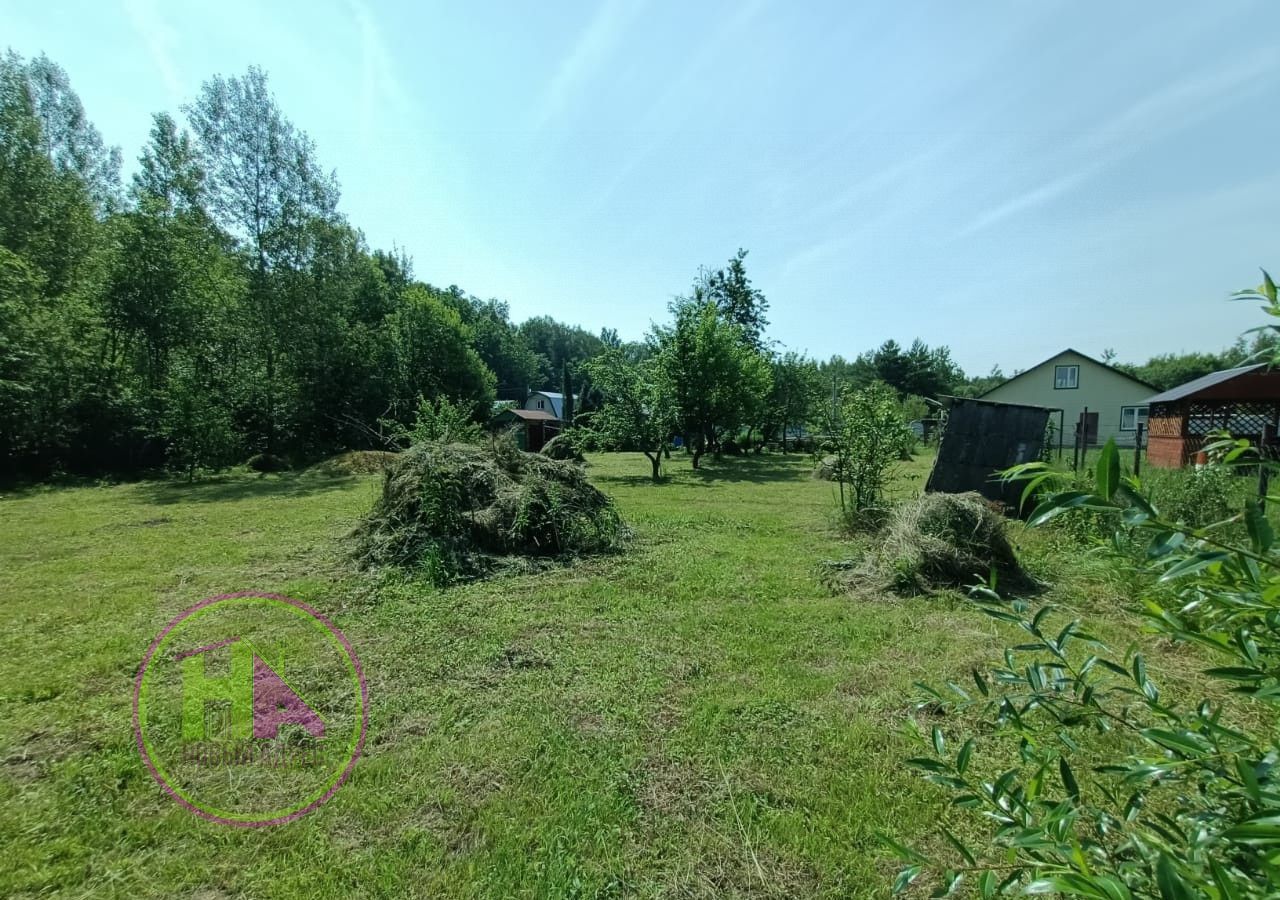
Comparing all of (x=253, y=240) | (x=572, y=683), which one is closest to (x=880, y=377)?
(x=253, y=240)

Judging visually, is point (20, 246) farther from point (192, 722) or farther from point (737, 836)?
point (737, 836)

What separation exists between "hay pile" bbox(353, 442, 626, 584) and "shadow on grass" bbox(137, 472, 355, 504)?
21.4 feet

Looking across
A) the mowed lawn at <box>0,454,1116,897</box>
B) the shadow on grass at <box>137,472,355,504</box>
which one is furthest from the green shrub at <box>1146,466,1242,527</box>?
the shadow on grass at <box>137,472,355,504</box>

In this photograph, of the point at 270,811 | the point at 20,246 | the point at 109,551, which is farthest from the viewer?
the point at 20,246

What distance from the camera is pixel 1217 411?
14984mm

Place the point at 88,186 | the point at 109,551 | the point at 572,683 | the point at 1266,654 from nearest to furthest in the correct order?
1. the point at 1266,654
2. the point at 572,683
3. the point at 109,551
4. the point at 88,186

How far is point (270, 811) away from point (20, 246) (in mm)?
20770

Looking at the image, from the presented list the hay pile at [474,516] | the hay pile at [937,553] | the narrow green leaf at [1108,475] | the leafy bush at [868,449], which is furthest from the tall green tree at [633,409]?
the narrow green leaf at [1108,475]

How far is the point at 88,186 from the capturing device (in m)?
18.1

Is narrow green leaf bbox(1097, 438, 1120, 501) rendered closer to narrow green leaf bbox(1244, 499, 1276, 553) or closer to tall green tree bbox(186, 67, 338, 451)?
narrow green leaf bbox(1244, 499, 1276, 553)

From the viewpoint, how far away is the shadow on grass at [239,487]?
10.9 meters

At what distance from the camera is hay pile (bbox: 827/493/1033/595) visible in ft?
16.6

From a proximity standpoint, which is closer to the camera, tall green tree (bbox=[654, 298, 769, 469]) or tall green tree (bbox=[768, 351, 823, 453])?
tall green tree (bbox=[654, 298, 769, 469])

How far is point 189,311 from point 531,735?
18232mm
